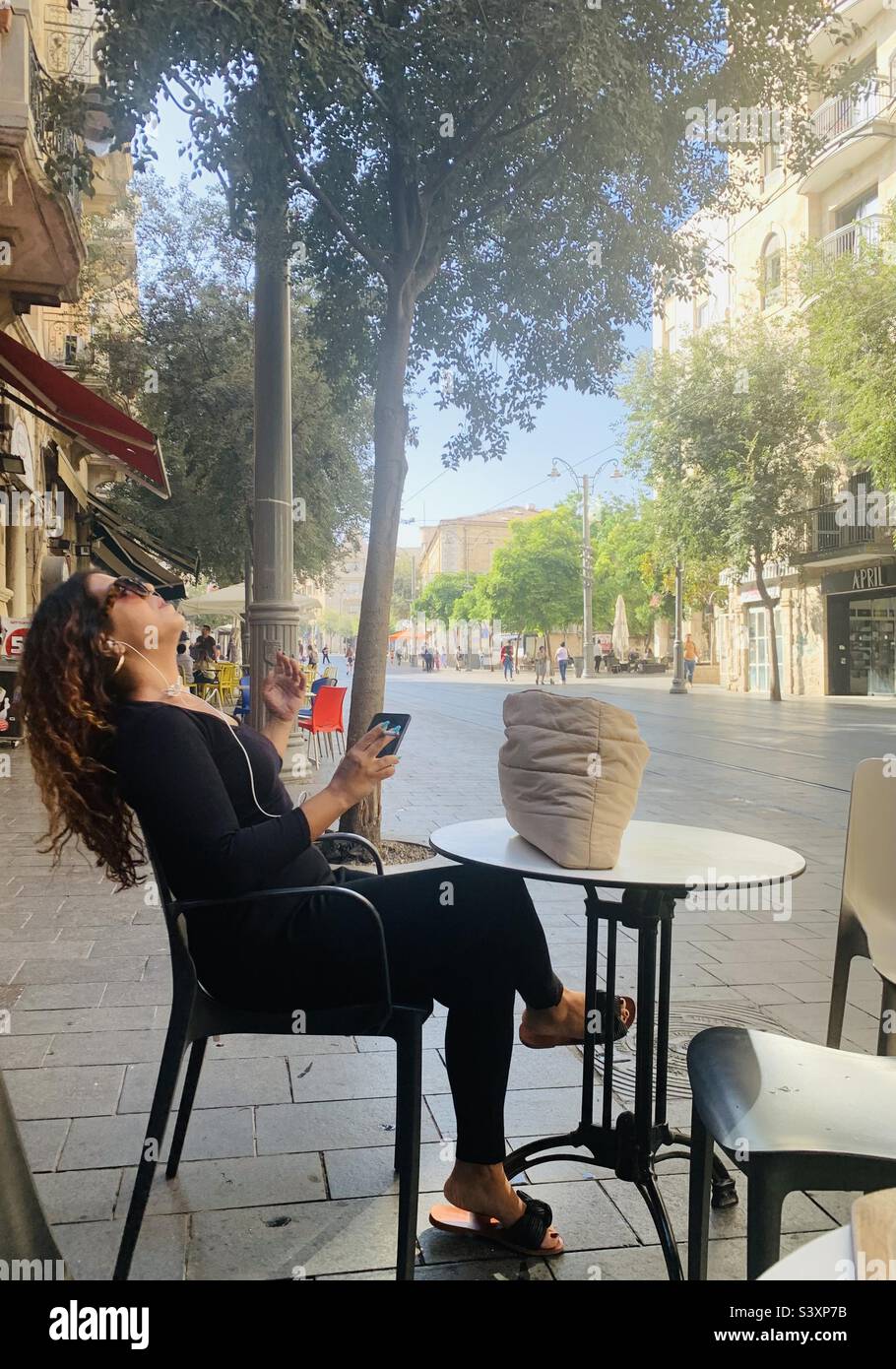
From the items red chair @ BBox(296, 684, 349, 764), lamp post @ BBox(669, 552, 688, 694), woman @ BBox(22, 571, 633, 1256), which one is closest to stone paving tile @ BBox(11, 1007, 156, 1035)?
woman @ BBox(22, 571, 633, 1256)

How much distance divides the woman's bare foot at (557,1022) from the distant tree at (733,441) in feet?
75.9

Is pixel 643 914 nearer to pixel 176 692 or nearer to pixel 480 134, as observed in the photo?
pixel 176 692

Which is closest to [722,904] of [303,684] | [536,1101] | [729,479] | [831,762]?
[536,1101]

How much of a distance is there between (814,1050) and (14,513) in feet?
41.6

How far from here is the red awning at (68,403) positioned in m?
9.46

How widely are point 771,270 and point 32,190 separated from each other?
27275mm

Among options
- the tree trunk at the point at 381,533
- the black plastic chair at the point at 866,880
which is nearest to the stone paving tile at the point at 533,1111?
the black plastic chair at the point at 866,880

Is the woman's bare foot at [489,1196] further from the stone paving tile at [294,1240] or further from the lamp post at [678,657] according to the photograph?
the lamp post at [678,657]

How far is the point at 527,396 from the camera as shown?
930 centimetres

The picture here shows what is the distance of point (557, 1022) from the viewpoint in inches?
103

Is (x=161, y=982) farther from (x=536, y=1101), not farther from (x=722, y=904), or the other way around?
(x=722, y=904)

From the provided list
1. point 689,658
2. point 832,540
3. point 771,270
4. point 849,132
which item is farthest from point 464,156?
point 689,658

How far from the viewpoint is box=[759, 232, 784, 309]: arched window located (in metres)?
27.1

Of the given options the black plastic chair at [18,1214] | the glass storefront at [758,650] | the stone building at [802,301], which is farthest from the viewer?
the glass storefront at [758,650]
